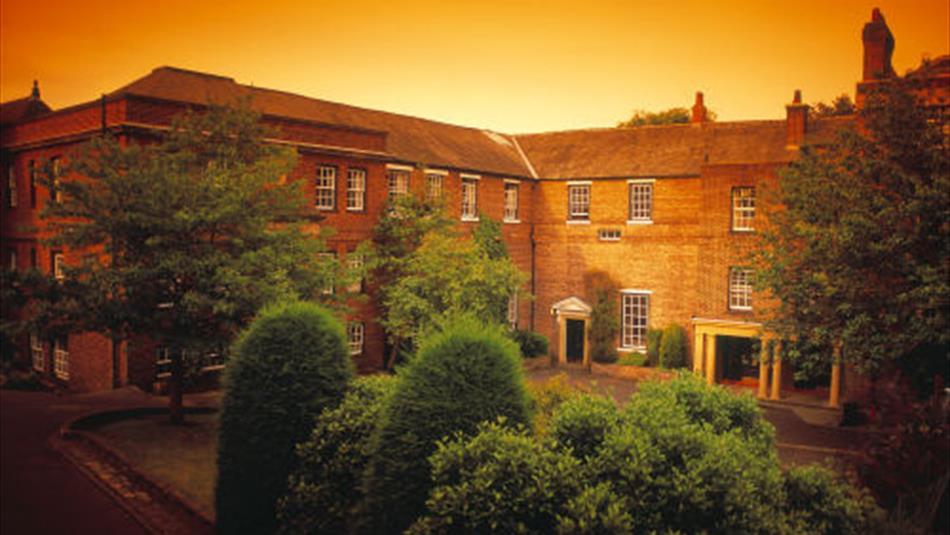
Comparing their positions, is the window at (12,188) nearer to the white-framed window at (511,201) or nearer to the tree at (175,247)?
the tree at (175,247)

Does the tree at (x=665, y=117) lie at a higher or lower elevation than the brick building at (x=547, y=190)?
higher

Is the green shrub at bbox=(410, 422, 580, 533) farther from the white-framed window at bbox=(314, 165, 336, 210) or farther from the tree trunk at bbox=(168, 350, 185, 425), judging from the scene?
the white-framed window at bbox=(314, 165, 336, 210)

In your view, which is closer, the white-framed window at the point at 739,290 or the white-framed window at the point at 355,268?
the white-framed window at the point at 355,268

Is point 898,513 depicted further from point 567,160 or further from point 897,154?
point 567,160

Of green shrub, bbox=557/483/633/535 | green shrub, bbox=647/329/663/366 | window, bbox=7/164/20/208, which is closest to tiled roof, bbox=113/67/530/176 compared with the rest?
window, bbox=7/164/20/208

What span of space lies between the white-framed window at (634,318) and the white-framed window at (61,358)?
2402 centimetres

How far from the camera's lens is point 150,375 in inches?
822

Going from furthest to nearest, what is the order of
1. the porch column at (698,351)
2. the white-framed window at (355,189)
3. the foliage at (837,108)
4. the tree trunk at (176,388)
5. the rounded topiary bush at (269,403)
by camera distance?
the foliage at (837,108) → the porch column at (698,351) → the white-framed window at (355,189) → the tree trunk at (176,388) → the rounded topiary bush at (269,403)

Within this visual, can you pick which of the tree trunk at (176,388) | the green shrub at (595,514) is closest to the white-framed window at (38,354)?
the tree trunk at (176,388)

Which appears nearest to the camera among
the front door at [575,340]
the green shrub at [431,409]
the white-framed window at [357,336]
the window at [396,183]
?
the green shrub at [431,409]

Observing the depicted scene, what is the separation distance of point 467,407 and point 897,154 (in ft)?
47.7

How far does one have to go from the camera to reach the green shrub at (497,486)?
22.6ft

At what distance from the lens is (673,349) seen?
30.1 m

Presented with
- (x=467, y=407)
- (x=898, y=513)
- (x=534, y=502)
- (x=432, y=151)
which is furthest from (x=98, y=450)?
(x=432, y=151)
